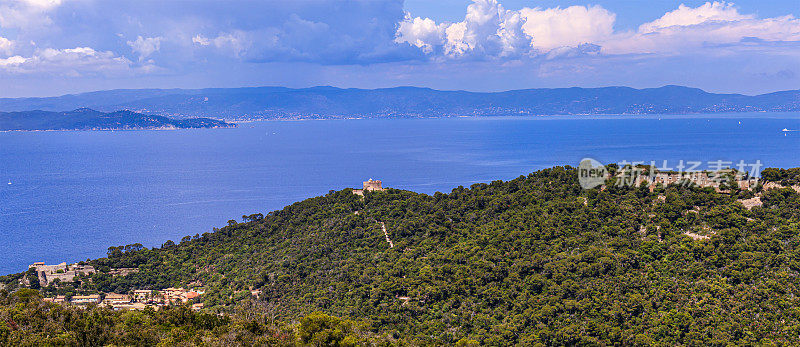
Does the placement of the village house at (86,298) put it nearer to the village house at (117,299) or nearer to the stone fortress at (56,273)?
the village house at (117,299)

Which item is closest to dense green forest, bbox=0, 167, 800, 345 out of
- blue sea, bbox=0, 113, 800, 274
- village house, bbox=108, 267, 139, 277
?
village house, bbox=108, 267, 139, 277

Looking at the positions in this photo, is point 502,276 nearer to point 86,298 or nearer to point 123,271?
point 86,298

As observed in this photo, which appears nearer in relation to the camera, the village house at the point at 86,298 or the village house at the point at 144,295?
the village house at the point at 86,298

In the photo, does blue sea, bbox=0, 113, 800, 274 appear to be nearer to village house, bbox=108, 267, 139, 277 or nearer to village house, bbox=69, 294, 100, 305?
village house, bbox=108, 267, 139, 277

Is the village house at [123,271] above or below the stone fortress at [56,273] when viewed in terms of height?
below

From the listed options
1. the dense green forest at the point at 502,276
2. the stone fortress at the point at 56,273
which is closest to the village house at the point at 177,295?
the dense green forest at the point at 502,276

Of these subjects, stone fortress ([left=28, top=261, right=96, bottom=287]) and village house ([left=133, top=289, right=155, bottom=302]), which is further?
stone fortress ([left=28, top=261, right=96, bottom=287])

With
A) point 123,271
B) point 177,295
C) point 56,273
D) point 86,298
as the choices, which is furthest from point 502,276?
point 56,273
